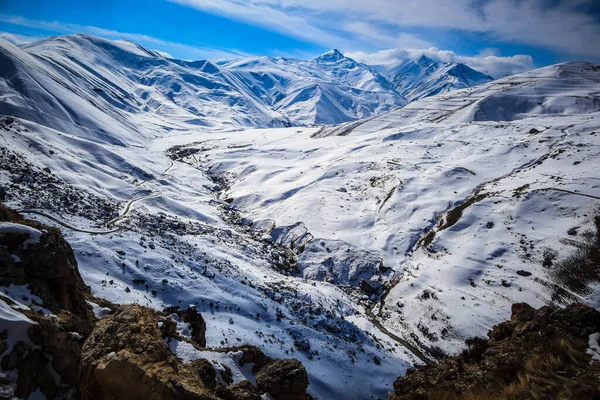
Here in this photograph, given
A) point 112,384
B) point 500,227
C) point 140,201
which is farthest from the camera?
point 140,201

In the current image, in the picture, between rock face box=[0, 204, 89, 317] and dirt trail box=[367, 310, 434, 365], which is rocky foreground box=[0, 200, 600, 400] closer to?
rock face box=[0, 204, 89, 317]

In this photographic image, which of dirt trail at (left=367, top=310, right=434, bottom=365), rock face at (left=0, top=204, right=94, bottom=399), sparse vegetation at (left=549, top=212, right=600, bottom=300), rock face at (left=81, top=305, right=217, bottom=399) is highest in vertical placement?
sparse vegetation at (left=549, top=212, right=600, bottom=300)

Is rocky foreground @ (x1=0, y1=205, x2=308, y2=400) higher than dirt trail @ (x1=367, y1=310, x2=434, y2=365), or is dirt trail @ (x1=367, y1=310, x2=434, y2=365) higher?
rocky foreground @ (x1=0, y1=205, x2=308, y2=400)

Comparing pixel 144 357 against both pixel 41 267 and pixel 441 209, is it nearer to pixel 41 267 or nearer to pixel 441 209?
pixel 41 267

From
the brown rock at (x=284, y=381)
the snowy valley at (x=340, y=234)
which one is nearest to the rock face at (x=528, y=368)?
the brown rock at (x=284, y=381)

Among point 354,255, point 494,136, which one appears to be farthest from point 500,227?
point 494,136

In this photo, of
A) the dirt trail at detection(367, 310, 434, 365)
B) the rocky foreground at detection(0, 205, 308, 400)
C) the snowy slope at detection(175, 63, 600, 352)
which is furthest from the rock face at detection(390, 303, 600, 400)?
the snowy slope at detection(175, 63, 600, 352)

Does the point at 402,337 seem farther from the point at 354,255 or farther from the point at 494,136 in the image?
the point at 494,136
